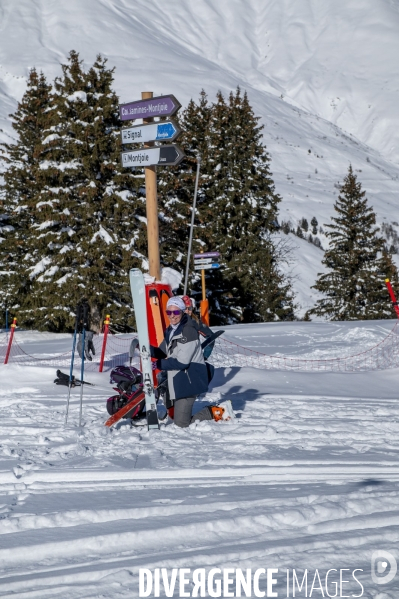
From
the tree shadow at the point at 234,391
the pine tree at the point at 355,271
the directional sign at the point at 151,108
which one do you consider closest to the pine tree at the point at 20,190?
the pine tree at the point at 355,271

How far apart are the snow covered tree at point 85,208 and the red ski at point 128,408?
18562 mm

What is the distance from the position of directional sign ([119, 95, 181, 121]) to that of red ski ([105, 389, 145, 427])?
4113 mm

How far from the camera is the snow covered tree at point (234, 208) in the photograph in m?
33.8

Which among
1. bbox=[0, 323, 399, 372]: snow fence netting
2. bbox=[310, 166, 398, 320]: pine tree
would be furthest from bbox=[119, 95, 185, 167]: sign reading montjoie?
bbox=[310, 166, 398, 320]: pine tree

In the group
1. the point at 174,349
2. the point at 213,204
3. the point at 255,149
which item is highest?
the point at 255,149

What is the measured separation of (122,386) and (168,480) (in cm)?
303

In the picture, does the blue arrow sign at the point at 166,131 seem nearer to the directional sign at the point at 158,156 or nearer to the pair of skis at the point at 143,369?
the directional sign at the point at 158,156

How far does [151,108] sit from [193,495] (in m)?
6.54

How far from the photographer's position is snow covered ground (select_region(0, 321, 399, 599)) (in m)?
4.06

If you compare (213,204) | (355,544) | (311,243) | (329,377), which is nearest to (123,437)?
(355,544)

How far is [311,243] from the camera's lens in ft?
315

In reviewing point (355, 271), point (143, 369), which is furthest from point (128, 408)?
point (355, 271)

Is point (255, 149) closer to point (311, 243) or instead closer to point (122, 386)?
point (122, 386)

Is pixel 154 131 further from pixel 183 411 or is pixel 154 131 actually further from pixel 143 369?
pixel 183 411
